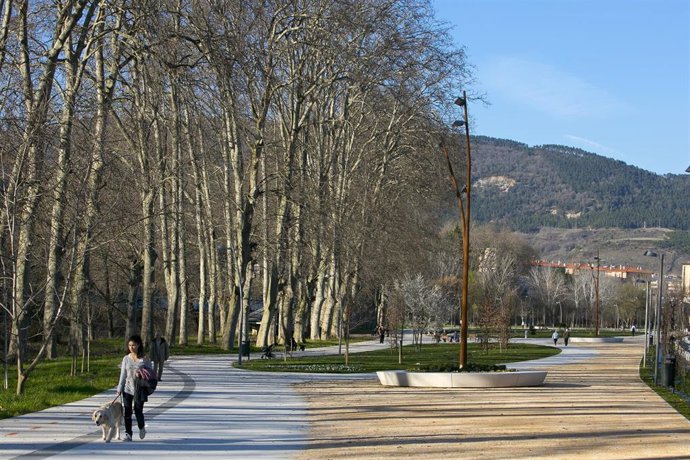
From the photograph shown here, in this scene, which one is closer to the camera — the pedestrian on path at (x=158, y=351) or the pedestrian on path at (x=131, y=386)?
the pedestrian on path at (x=131, y=386)

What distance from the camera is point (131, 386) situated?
1541 centimetres

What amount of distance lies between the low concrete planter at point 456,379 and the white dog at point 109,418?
46.8 ft

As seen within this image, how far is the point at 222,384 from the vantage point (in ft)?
91.3

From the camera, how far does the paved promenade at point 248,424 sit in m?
14.1

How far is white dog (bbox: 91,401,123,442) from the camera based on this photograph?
570 inches

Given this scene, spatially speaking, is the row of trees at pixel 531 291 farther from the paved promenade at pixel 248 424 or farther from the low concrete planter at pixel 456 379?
the paved promenade at pixel 248 424

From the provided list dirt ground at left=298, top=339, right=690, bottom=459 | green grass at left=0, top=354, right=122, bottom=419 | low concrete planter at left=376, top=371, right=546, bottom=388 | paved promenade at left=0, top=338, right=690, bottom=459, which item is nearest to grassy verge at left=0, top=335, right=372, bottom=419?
green grass at left=0, top=354, right=122, bottom=419

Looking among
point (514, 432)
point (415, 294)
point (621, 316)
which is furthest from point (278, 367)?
point (621, 316)

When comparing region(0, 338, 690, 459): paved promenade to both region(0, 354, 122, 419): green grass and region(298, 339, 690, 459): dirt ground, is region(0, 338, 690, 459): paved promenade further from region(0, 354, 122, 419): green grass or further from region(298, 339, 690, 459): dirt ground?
region(0, 354, 122, 419): green grass

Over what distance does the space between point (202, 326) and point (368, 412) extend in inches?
1378

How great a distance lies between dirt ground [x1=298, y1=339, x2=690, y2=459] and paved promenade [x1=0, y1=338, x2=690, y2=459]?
0.05 metres

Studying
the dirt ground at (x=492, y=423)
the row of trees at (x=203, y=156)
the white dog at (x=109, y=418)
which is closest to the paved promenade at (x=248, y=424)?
the dirt ground at (x=492, y=423)

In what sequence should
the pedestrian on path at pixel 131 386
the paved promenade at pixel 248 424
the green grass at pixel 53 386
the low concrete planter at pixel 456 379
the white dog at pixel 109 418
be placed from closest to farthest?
the paved promenade at pixel 248 424 → the white dog at pixel 109 418 → the pedestrian on path at pixel 131 386 → the green grass at pixel 53 386 → the low concrete planter at pixel 456 379

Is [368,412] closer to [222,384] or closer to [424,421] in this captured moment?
[424,421]
